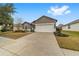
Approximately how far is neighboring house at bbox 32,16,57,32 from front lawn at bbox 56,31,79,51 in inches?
21.1

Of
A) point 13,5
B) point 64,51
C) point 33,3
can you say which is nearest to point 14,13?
point 13,5

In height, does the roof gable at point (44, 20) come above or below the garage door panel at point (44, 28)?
above

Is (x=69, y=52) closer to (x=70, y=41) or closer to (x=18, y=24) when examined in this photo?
(x=70, y=41)

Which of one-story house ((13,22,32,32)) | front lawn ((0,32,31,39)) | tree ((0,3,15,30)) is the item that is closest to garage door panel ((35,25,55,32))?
one-story house ((13,22,32,32))

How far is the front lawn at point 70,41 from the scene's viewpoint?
541cm

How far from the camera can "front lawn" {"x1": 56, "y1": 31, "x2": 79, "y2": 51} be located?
5414mm

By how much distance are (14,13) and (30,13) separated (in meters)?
0.59

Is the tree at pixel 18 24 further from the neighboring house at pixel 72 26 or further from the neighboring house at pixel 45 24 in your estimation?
the neighboring house at pixel 72 26

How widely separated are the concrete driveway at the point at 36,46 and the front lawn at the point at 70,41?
0.22 m

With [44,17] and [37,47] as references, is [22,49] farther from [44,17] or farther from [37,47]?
[44,17]

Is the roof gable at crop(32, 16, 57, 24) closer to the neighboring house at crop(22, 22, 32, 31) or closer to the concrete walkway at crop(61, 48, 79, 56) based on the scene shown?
the neighboring house at crop(22, 22, 32, 31)

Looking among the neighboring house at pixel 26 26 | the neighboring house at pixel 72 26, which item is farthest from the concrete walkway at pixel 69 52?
the neighboring house at pixel 26 26

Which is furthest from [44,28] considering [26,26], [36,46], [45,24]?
[36,46]

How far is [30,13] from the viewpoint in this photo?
5.67 meters
